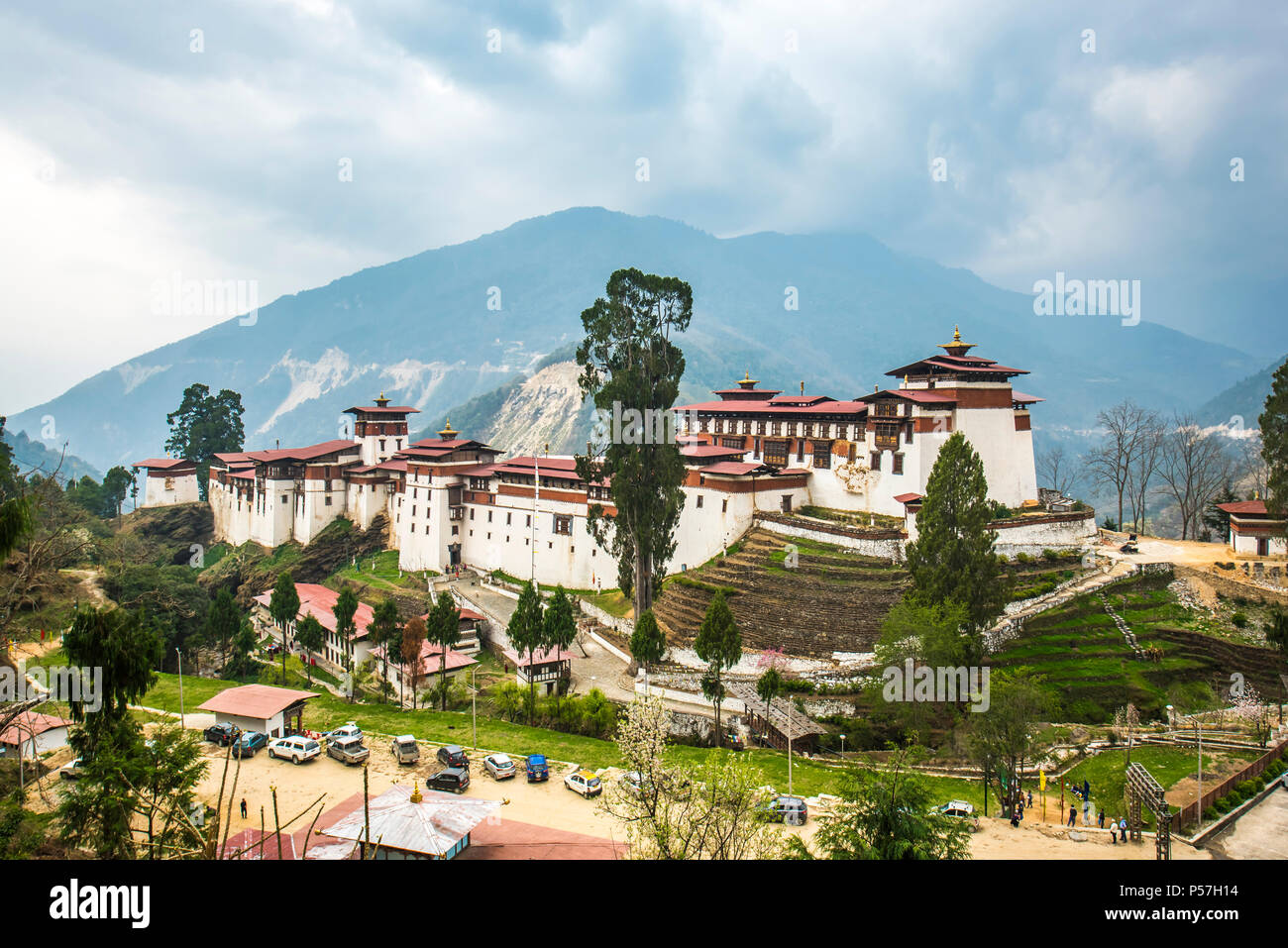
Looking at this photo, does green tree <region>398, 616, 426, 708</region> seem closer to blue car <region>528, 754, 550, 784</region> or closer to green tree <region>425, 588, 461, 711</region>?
green tree <region>425, 588, 461, 711</region>

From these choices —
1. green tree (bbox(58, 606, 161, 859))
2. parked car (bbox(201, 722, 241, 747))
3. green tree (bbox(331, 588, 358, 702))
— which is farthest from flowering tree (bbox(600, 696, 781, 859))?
green tree (bbox(331, 588, 358, 702))

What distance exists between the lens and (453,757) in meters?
25.0

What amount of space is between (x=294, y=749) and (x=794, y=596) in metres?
21.4

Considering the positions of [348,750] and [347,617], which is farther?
[347,617]

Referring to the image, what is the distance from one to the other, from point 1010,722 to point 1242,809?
227 inches

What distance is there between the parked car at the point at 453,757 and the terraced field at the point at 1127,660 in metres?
20.9

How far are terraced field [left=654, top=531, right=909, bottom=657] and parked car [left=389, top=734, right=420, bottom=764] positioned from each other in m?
13.8

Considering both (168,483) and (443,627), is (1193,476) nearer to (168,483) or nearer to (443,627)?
(443,627)

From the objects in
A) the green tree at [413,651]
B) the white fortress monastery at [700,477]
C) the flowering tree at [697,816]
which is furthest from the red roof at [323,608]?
the flowering tree at [697,816]

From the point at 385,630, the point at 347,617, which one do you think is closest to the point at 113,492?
the point at 347,617

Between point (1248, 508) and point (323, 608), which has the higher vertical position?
point (1248, 508)

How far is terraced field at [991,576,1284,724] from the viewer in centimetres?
3009
